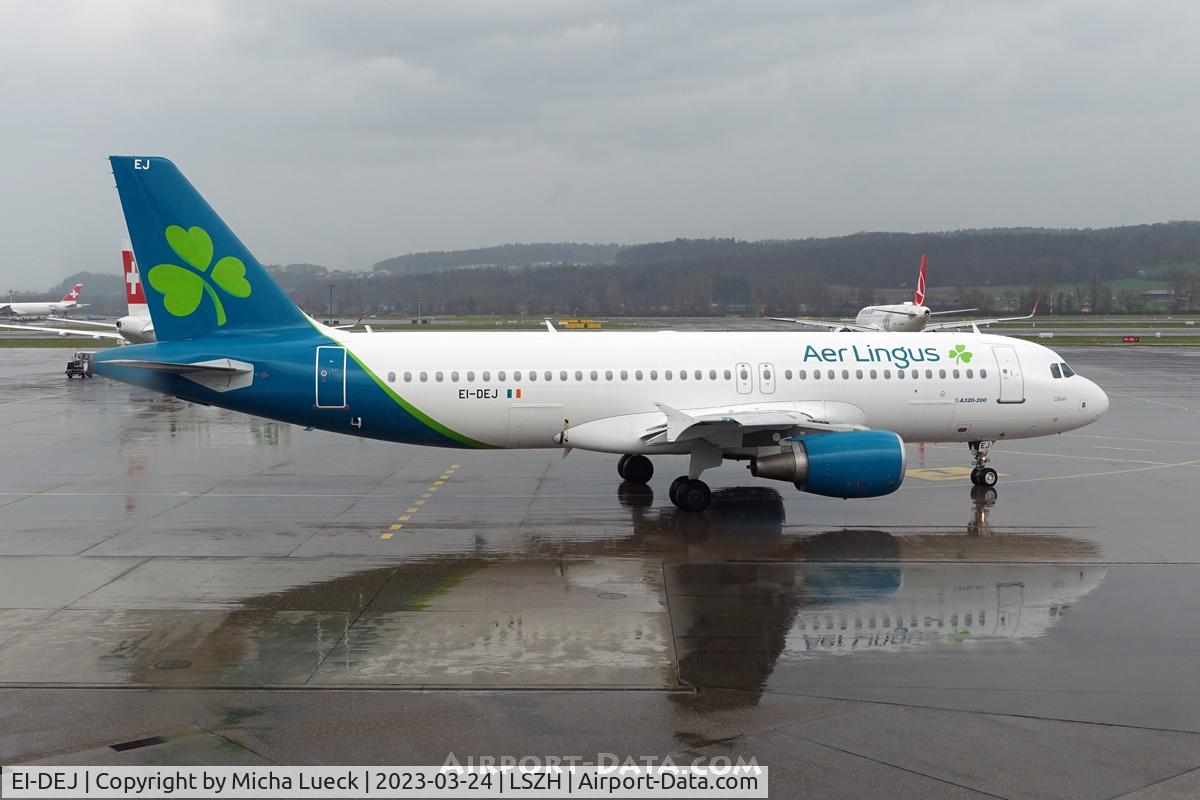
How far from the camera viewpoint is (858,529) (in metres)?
21.2

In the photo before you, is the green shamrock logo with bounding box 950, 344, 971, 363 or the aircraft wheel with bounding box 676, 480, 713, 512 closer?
the aircraft wheel with bounding box 676, 480, 713, 512

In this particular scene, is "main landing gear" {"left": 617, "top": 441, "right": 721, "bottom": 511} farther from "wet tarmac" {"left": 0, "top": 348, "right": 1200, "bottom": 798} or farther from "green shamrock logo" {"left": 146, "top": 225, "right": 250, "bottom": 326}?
"green shamrock logo" {"left": 146, "top": 225, "right": 250, "bottom": 326}

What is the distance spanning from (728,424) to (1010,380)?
26.3 ft

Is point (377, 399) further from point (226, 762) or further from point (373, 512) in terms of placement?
point (226, 762)

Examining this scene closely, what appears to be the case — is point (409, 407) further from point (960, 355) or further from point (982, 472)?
point (982, 472)

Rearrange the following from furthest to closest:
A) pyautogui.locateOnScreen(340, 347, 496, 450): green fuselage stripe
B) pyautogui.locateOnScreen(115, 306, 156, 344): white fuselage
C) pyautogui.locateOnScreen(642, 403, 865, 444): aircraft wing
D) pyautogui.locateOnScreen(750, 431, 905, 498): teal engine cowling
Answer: pyautogui.locateOnScreen(115, 306, 156, 344): white fuselage → pyautogui.locateOnScreen(340, 347, 496, 450): green fuselage stripe → pyautogui.locateOnScreen(642, 403, 865, 444): aircraft wing → pyautogui.locateOnScreen(750, 431, 905, 498): teal engine cowling

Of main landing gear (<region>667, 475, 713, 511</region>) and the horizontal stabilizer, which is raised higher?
the horizontal stabilizer

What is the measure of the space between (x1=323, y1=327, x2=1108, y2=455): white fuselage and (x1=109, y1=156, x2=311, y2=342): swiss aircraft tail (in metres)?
1.78

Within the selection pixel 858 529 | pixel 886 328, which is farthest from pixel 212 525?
pixel 886 328

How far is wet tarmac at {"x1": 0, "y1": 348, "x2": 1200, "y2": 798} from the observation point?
35.8 feet

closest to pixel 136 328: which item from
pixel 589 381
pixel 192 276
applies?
pixel 192 276

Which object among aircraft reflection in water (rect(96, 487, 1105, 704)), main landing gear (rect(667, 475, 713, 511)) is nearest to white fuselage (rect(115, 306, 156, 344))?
main landing gear (rect(667, 475, 713, 511))

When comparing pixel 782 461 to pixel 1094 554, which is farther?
pixel 782 461

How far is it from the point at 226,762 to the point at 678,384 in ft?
50.7
